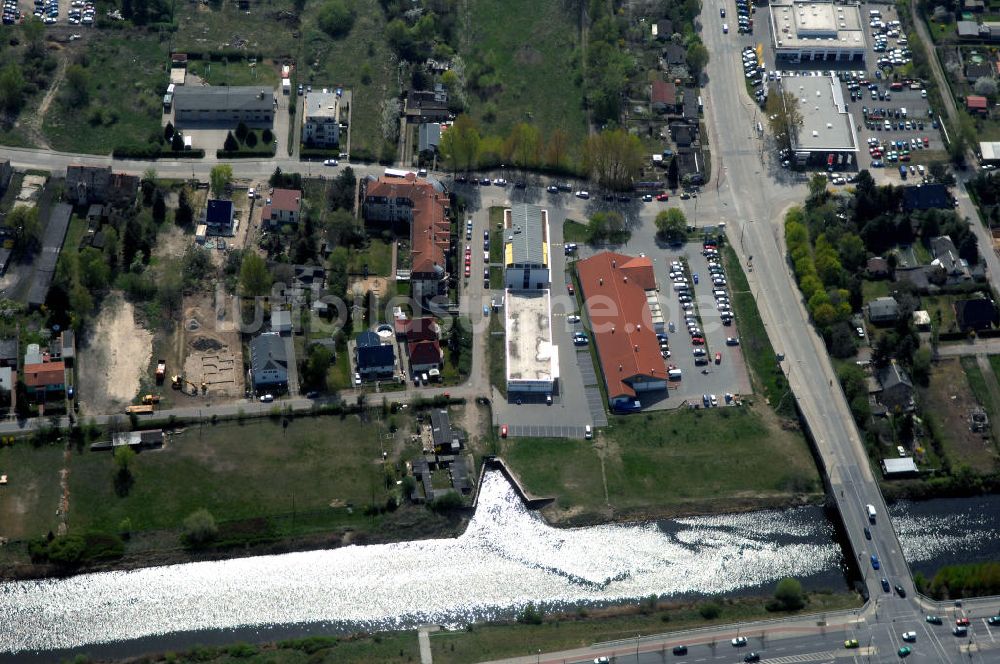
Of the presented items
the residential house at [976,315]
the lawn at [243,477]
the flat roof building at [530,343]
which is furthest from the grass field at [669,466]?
the residential house at [976,315]

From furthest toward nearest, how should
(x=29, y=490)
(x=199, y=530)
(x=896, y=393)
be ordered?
(x=896, y=393)
(x=29, y=490)
(x=199, y=530)

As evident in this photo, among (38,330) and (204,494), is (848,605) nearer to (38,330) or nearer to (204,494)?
(204,494)

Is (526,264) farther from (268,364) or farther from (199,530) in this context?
(199,530)

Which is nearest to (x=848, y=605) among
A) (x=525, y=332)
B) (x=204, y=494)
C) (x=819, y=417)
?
(x=819, y=417)

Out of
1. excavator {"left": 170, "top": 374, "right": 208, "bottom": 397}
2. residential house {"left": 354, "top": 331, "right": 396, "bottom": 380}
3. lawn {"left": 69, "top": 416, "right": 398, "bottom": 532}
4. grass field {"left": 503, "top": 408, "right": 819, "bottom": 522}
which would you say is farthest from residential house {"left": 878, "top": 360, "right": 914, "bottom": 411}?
excavator {"left": 170, "top": 374, "right": 208, "bottom": 397}

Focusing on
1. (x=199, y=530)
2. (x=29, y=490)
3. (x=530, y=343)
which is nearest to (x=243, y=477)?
(x=199, y=530)

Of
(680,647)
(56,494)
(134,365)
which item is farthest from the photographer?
Answer: (134,365)

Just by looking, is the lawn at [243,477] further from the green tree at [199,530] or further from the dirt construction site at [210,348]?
the dirt construction site at [210,348]
